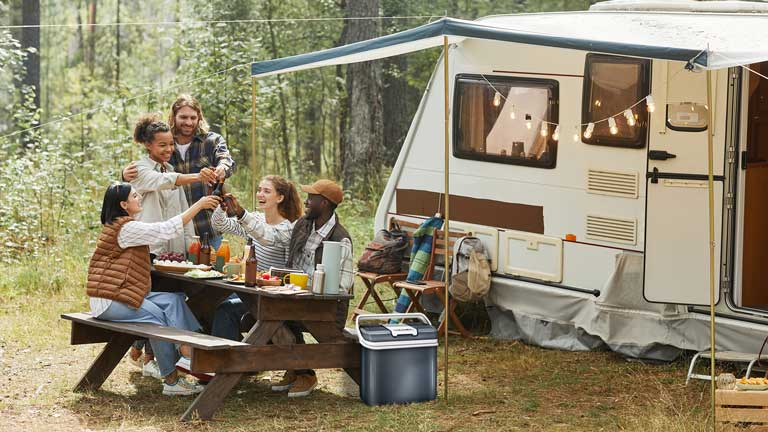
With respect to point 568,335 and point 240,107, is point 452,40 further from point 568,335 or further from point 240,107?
point 240,107

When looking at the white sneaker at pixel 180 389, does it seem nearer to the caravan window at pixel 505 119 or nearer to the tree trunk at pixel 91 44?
the caravan window at pixel 505 119

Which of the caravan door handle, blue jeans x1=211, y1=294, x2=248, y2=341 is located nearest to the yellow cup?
blue jeans x1=211, y1=294, x2=248, y2=341

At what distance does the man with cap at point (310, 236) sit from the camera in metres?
6.62

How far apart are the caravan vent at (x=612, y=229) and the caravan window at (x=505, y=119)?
1.72 feet

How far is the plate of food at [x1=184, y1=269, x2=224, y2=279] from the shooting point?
6527 mm

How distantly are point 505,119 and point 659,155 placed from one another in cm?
133

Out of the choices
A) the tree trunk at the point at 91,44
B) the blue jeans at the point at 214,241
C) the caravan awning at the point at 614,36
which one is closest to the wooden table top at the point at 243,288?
the blue jeans at the point at 214,241

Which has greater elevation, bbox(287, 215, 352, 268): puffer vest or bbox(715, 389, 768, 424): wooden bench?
bbox(287, 215, 352, 268): puffer vest

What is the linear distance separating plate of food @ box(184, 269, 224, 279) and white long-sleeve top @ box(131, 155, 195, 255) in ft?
1.04

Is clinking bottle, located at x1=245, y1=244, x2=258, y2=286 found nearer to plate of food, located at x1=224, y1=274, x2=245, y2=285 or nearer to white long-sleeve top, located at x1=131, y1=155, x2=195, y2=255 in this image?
plate of food, located at x1=224, y1=274, x2=245, y2=285

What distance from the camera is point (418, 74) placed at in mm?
16188

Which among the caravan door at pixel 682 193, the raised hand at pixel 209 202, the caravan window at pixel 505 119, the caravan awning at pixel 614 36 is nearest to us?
the caravan awning at pixel 614 36

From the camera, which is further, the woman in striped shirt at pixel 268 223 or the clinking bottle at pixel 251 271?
the woman in striped shirt at pixel 268 223

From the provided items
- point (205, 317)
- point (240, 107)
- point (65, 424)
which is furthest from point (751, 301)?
point (240, 107)
